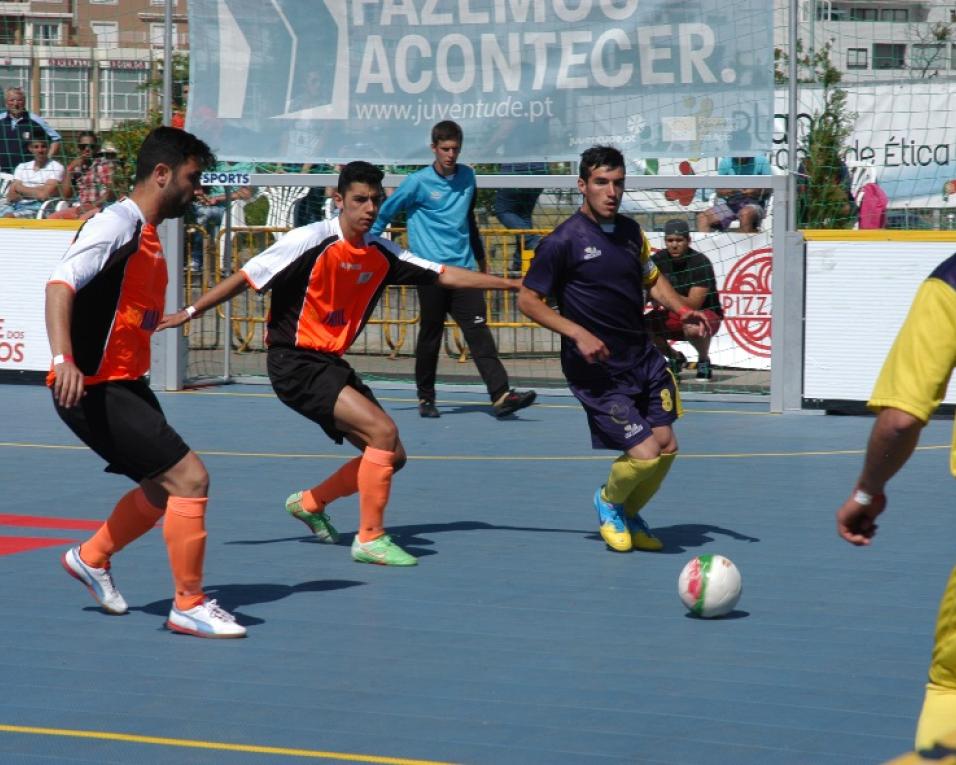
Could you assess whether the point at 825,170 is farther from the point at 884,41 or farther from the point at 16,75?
the point at 16,75

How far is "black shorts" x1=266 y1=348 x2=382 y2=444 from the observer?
301 inches

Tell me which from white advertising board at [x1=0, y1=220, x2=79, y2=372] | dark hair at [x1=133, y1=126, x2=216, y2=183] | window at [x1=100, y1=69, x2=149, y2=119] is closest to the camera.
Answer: dark hair at [x1=133, y1=126, x2=216, y2=183]

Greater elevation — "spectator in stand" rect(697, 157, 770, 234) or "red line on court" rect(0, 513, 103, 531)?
"spectator in stand" rect(697, 157, 770, 234)

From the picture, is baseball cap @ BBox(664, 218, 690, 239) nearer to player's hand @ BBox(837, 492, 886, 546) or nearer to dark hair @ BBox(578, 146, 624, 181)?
dark hair @ BBox(578, 146, 624, 181)

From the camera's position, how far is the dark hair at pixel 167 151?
614 centimetres

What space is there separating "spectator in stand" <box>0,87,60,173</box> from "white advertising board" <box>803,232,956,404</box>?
7.85 metres

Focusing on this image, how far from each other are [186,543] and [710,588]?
209 cm

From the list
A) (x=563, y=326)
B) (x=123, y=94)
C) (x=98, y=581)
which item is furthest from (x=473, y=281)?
(x=123, y=94)

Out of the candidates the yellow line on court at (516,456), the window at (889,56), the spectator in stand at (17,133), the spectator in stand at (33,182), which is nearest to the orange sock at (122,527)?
the yellow line on court at (516,456)

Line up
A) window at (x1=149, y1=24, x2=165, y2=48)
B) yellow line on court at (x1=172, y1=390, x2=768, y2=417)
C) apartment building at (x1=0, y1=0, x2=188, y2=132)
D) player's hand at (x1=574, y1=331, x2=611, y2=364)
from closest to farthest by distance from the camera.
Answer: player's hand at (x1=574, y1=331, x2=611, y2=364) → yellow line on court at (x1=172, y1=390, x2=768, y2=417) → window at (x1=149, y1=24, x2=165, y2=48) → apartment building at (x1=0, y1=0, x2=188, y2=132)

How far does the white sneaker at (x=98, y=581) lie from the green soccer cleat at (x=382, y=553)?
138 cm

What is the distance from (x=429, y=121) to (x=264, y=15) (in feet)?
6.24

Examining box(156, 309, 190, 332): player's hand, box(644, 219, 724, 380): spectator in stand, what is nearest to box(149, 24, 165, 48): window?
box(644, 219, 724, 380): spectator in stand

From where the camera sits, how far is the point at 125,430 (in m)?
6.02
